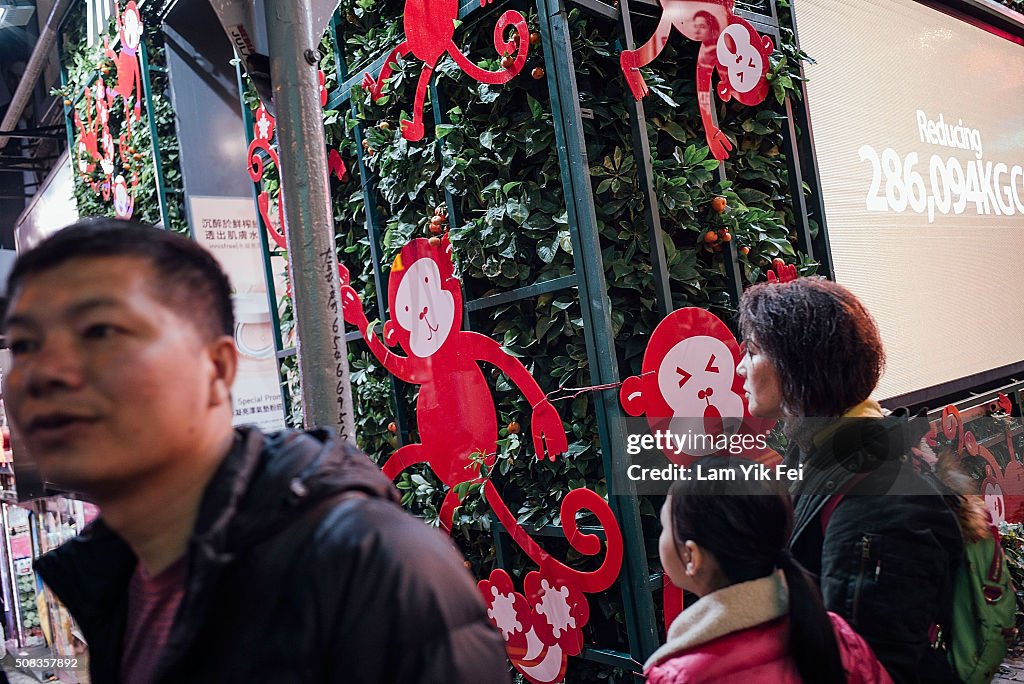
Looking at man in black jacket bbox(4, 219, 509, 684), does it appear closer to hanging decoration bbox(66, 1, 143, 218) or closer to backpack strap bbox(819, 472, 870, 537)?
backpack strap bbox(819, 472, 870, 537)

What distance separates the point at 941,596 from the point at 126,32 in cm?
652

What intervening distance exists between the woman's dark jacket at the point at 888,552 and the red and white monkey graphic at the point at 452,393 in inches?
51.2

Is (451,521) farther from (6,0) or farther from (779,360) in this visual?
(6,0)

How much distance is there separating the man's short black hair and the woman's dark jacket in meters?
1.40

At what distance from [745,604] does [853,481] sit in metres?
0.46

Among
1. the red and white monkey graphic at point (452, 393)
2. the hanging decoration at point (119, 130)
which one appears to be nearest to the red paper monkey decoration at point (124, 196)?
the hanging decoration at point (119, 130)

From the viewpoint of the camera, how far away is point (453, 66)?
3729 millimetres

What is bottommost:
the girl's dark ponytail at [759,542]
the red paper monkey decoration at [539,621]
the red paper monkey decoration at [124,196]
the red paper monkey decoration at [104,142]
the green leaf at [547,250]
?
the red paper monkey decoration at [539,621]

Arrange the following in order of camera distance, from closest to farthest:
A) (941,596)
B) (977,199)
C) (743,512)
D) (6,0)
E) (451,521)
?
(743,512), (941,596), (451,521), (977,199), (6,0)

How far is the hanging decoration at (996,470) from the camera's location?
17.0 ft

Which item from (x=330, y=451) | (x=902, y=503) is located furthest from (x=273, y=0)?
(x=902, y=503)

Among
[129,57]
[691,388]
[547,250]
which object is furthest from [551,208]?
[129,57]

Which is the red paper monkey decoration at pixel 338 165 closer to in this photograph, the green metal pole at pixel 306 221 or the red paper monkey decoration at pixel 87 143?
the green metal pole at pixel 306 221

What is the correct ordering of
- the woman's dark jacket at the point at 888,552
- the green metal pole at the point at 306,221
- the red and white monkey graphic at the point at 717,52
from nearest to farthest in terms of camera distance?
the woman's dark jacket at the point at 888,552, the green metal pole at the point at 306,221, the red and white monkey graphic at the point at 717,52
